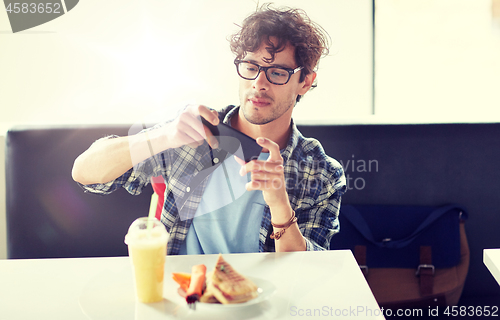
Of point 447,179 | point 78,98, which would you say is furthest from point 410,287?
point 78,98

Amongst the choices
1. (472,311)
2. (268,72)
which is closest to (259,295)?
(268,72)

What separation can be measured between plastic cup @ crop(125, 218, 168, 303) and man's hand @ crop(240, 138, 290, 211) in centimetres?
30

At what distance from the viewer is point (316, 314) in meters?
0.58

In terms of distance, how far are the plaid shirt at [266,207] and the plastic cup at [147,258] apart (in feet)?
1.67

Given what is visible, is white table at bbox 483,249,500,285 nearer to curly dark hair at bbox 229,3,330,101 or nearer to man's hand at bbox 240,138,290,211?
man's hand at bbox 240,138,290,211

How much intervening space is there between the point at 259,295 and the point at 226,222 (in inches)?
21.4

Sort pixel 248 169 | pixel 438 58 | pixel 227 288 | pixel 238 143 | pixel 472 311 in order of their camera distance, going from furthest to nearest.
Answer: pixel 438 58, pixel 472 311, pixel 238 143, pixel 248 169, pixel 227 288

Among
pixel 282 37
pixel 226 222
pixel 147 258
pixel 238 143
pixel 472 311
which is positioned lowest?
pixel 472 311

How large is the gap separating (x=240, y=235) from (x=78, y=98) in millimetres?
982

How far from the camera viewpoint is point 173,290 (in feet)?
2.10

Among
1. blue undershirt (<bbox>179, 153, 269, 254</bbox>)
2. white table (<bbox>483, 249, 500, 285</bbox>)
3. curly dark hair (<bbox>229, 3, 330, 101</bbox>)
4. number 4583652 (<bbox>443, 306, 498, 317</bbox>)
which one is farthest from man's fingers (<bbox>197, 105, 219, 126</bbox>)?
number 4583652 (<bbox>443, 306, 498, 317</bbox>)

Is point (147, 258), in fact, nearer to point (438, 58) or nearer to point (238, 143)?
point (238, 143)

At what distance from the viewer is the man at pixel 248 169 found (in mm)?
968

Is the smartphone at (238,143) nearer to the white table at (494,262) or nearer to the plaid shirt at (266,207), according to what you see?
the plaid shirt at (266,207)
